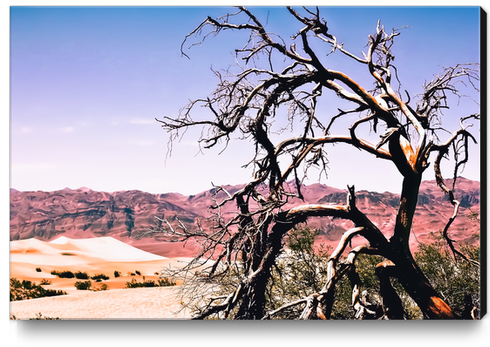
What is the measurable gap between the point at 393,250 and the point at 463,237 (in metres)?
0.88

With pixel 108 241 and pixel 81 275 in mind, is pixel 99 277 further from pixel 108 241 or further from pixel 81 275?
pixel 108 241

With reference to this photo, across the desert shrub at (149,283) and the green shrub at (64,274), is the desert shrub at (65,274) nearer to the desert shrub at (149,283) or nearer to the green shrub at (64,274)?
the green shrub at (64,274)

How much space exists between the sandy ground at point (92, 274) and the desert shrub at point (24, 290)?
53mm

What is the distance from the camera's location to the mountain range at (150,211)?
4988mm

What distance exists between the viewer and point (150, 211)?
5277mm

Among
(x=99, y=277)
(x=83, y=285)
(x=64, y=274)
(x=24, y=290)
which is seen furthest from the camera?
(x=83, y=285)

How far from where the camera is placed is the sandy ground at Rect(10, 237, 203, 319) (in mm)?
4895

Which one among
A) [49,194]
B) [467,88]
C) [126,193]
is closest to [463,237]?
[467,88]

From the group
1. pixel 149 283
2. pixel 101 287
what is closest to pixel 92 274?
pixel 101 287

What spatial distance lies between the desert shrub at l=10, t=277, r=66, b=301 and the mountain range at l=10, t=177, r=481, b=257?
1.75 feet

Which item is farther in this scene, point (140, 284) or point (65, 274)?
point (140, 284)

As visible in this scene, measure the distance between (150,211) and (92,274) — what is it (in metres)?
1.10
